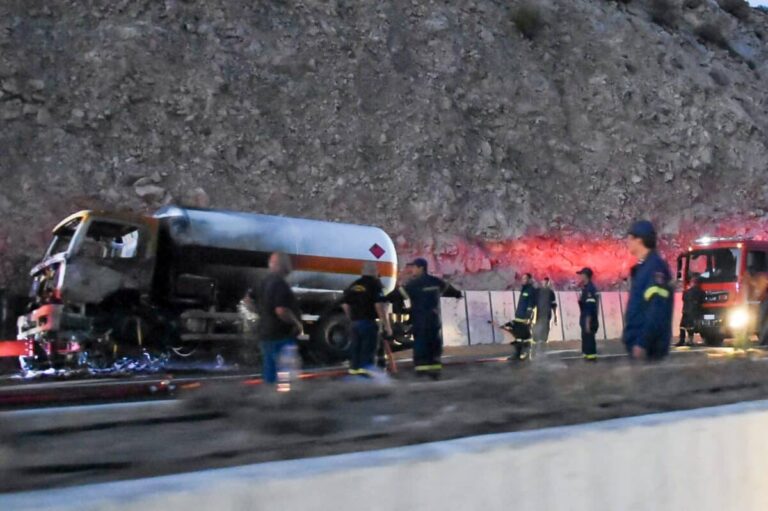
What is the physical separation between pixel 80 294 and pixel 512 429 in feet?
43.4

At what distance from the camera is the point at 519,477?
3727 millimetres

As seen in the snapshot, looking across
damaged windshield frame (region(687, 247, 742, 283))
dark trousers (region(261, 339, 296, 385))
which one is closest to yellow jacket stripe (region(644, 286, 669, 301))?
dark trousers (region(261, 339, 296, 385))

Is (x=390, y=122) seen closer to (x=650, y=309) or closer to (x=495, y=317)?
(x=495, y=317)

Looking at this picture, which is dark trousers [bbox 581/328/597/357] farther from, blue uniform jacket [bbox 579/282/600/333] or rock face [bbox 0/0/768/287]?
rock face [bbox 0/0/768/287]

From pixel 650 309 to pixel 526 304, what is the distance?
458 inches

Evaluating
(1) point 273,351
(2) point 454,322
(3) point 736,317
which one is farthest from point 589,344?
(1) point 273,351

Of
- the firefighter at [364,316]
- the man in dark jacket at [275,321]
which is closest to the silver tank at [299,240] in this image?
the firefighter at [364,316]

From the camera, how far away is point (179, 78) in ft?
87.5

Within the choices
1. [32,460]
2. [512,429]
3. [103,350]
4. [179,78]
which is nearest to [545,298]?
[103,350]

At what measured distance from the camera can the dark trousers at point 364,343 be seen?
479 inches

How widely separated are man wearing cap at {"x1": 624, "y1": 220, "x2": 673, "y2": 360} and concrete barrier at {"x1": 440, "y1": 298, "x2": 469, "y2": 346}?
52.8 ft

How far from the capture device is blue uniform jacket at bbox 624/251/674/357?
6.73m

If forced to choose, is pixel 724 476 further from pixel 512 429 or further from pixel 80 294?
pixel 80 294

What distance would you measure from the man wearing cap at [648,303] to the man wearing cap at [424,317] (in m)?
4.47
